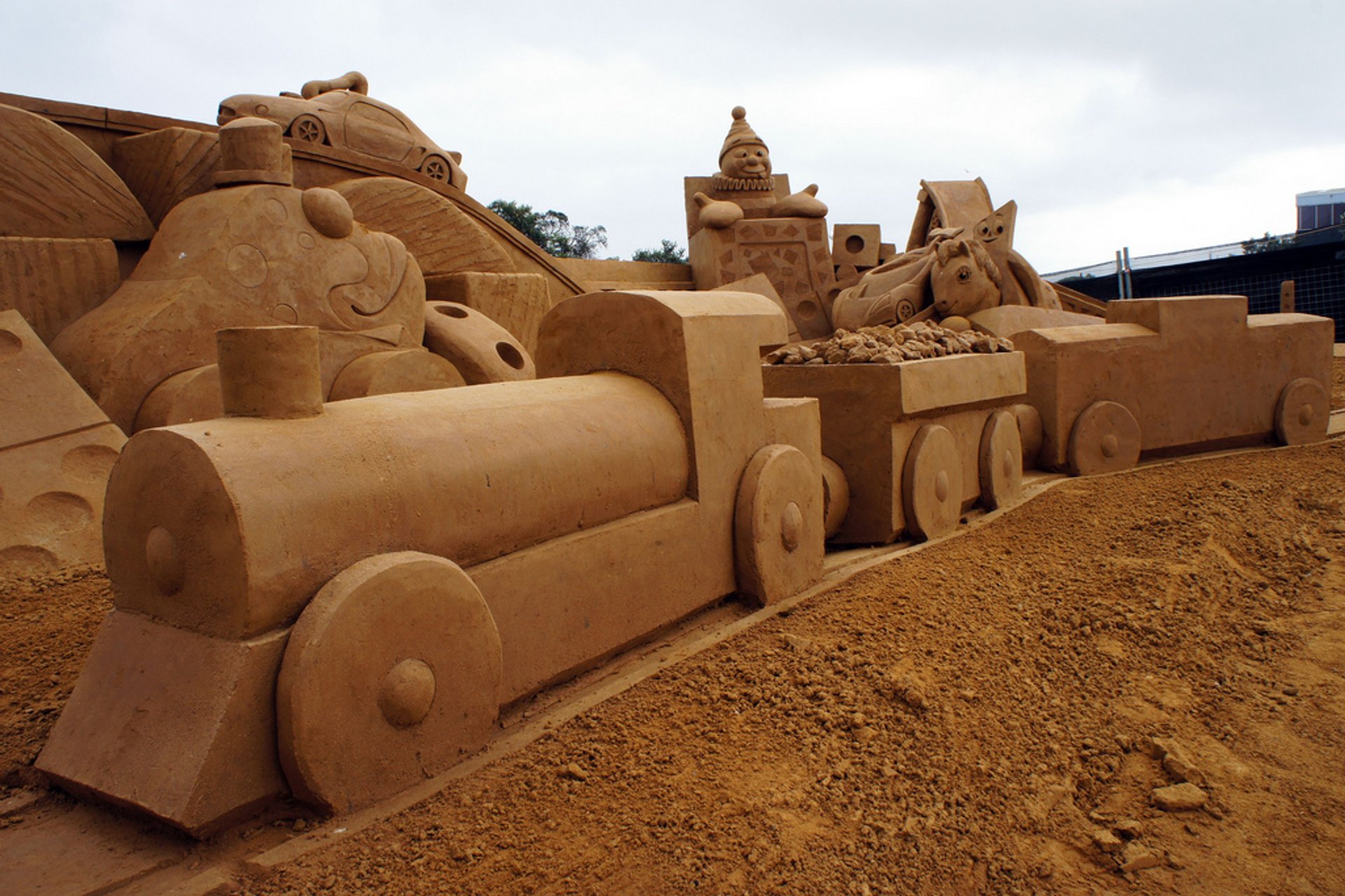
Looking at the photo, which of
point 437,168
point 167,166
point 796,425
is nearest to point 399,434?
point 796,425

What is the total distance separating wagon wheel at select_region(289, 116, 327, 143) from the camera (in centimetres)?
714

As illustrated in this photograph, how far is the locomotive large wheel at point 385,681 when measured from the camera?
185cm

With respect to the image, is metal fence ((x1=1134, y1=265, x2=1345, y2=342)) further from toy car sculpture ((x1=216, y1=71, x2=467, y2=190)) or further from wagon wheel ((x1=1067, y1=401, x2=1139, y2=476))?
toy car sculpture ((x1=216, y1=71, x2=467, y2=190))

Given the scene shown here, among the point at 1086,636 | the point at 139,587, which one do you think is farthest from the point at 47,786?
the point at 1086,636

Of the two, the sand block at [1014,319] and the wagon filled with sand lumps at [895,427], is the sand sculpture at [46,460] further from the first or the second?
the sand block at [1014,319]

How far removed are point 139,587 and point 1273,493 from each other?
4979mm

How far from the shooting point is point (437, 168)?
26.1 ft

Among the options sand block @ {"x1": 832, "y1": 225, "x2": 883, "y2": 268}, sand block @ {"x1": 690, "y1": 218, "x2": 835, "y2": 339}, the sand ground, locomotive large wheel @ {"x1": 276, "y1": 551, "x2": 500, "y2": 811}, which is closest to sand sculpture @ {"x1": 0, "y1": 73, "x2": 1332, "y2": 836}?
locomotive large wheel @ {"x1": 276, "y1": 551, "x2": 500, "y2": 811}

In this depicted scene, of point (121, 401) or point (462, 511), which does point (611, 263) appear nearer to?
point (121, 401)

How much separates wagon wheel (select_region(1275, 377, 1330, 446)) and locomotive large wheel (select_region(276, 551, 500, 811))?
6.12 m

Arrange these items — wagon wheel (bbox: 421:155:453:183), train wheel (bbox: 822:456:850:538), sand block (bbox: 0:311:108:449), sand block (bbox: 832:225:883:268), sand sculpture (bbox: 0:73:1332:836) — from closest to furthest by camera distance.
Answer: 1. sand sculpture (bbox: 0:73:1332:836)
2. sand block (bbox: 0:311:108:449)
3. train wheel (bbox: 822:456:850:538)
4. wagon wheel (bbox: 421:155:453:183)
5. sand block (bbox: 832:225:883:268)

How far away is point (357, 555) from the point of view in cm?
205

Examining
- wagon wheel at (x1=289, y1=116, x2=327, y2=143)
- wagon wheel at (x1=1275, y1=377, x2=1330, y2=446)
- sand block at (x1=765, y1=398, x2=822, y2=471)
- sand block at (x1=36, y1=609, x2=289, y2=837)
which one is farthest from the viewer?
wagon wheel at (x1=289, y1=116, x2=327, y2=143)

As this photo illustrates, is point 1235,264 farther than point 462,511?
Yes
